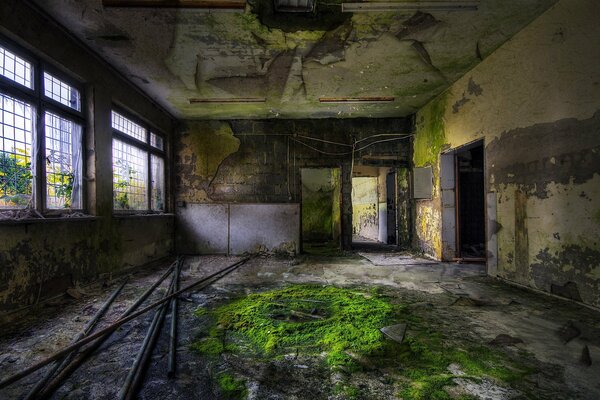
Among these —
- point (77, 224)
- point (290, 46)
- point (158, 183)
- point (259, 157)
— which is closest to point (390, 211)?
point (259, 157)

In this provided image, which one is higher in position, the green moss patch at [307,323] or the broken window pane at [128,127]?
the broken window pane at [128,127]

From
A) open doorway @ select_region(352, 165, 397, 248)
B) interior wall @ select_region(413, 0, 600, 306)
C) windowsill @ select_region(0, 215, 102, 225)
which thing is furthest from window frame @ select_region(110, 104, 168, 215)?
interior wall @ select_region(413, 0, 600, 306)

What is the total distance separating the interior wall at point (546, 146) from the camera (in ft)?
8.85

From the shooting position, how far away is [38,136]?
3.07 metres

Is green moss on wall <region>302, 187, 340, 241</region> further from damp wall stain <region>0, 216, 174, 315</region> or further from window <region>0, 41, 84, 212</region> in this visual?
window <region>0, 41, 84, 212</region>

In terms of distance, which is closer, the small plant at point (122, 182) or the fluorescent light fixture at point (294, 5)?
the fluorescent light fixture at point (294, 5)

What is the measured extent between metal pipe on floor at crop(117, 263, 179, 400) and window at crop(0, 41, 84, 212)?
174 centimetres

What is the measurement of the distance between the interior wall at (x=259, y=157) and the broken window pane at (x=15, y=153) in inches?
140

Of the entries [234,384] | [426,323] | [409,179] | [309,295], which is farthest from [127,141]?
[409,179]

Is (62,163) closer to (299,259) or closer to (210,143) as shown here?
(210,143)

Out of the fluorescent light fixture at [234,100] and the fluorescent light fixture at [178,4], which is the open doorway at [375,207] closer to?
the fluorescent light fixture at [234,100]

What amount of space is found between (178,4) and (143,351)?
2942mm

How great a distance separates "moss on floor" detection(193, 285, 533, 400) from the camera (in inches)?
66.9

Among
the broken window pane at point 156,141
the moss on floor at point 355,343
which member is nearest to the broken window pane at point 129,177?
the broken window pane at point 156,141
